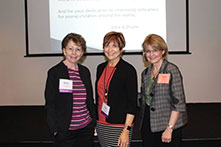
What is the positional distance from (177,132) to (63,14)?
336cm

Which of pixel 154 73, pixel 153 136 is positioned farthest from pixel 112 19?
pixel 153 136

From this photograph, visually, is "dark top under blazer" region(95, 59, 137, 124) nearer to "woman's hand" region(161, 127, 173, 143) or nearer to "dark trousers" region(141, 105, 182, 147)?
"dark trousers" region(141, 105, 182, 147)

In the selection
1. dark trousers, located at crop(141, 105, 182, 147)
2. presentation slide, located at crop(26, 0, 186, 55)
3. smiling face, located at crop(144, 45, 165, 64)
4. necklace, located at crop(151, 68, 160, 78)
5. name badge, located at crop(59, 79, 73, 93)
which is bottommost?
dark trousers, located at crop(141, 105, 182, 147)

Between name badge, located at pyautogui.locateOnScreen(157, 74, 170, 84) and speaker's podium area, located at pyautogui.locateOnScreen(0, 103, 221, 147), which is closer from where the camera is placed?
name badge, located at pyautogui.locateOnScreen(157, 74, 170, 84)

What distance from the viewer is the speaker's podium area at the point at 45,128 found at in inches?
104

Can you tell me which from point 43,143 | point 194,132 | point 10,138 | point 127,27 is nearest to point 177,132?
point 194,132

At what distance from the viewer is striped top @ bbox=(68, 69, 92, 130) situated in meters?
1.71

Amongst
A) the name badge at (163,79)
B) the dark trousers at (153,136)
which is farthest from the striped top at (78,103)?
the name badge at (163,79)

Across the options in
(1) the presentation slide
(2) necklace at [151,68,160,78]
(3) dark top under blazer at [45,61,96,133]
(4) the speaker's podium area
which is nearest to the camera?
(3) dark top under blazer at [45,61,96,133]

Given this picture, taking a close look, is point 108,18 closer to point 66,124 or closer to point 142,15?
point 142,15

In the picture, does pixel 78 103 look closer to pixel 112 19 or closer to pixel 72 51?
pixel 72 51

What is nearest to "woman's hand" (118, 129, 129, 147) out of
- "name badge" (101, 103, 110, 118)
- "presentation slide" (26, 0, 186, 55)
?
"name badge" (101, 103, 110, 118)

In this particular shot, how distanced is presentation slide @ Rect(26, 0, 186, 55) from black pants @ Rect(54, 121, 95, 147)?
9.00 feet

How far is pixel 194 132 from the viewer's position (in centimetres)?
285
